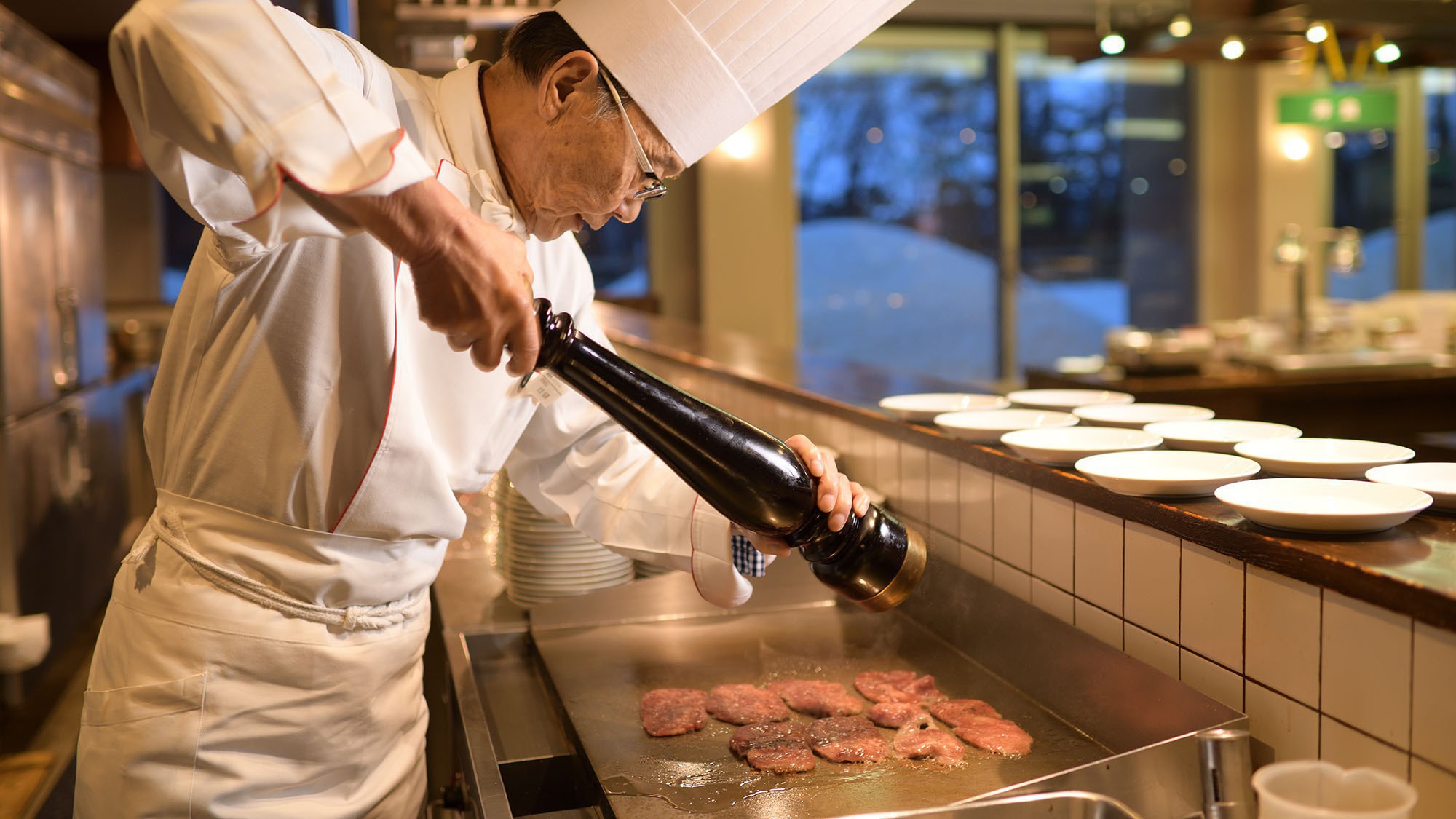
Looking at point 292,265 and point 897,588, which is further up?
point 292,265

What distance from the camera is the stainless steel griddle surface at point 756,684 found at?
3.89 feet

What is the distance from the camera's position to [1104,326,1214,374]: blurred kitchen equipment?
4574 mm

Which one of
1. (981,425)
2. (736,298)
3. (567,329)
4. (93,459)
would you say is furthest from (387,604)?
(736,298)

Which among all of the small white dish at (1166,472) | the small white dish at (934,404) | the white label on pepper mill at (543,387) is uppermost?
the white label on pepper mill at (543,387)

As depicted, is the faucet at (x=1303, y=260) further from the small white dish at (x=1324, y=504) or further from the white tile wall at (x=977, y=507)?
the small white dish at (x=1324, y=504)

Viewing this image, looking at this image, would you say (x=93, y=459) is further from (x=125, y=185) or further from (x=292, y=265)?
(x=292, y=265)

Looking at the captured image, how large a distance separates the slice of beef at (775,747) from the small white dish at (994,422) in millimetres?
523

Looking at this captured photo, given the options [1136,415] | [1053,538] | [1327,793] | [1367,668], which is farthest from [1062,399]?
[1327,793]

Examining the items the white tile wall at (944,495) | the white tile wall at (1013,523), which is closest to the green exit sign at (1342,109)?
the white tile wall at (944,495)

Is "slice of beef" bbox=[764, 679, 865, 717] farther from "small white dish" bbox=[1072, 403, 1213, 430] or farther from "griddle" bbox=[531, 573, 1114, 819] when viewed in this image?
"small white dish" bbox=[1072, 403, 1213, 430]

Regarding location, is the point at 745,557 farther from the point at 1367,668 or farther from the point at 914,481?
the point at 1367,668

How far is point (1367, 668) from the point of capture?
0.99 metres

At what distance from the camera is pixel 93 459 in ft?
16.0

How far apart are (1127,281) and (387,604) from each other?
863cm
